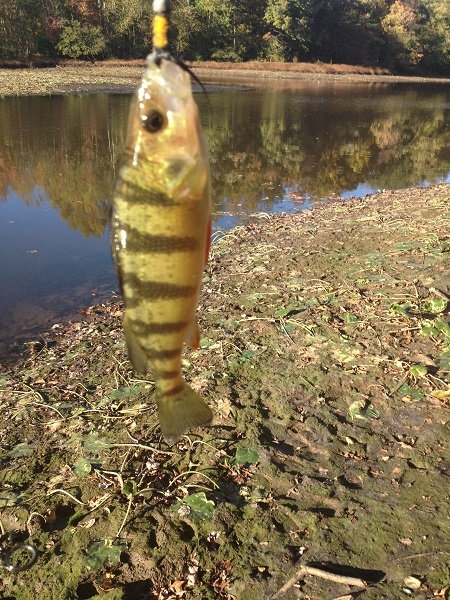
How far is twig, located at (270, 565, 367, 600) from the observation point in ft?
9.62

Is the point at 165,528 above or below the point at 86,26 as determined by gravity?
below

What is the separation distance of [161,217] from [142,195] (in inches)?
3.3

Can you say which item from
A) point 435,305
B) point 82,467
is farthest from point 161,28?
point 435,305

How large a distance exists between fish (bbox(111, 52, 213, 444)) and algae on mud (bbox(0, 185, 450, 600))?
6.68ft

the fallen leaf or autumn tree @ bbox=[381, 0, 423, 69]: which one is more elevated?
autumn tree @ bbox=[381, 0, 423, 69]

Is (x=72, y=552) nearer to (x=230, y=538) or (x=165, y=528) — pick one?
(x=165, y=528)

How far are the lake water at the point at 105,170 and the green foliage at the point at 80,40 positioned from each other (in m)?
26.6

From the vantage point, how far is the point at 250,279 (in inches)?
305

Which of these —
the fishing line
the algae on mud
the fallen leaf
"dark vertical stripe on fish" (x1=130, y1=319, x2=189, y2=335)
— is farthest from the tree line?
"dark vertical stripe on fish" (x1=130, y1=319, x2=189, y2=335)

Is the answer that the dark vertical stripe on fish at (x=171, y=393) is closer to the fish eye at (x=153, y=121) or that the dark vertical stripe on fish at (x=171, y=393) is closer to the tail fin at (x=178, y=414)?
the tail fin at (x=178, y=414)

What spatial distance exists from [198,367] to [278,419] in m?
1.17

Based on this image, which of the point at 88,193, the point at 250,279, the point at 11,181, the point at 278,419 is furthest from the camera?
the point at 11,181

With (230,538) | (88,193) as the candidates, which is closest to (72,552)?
(230,538)

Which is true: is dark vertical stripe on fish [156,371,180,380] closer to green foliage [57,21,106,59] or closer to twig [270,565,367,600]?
twig [270,565,367,600]
